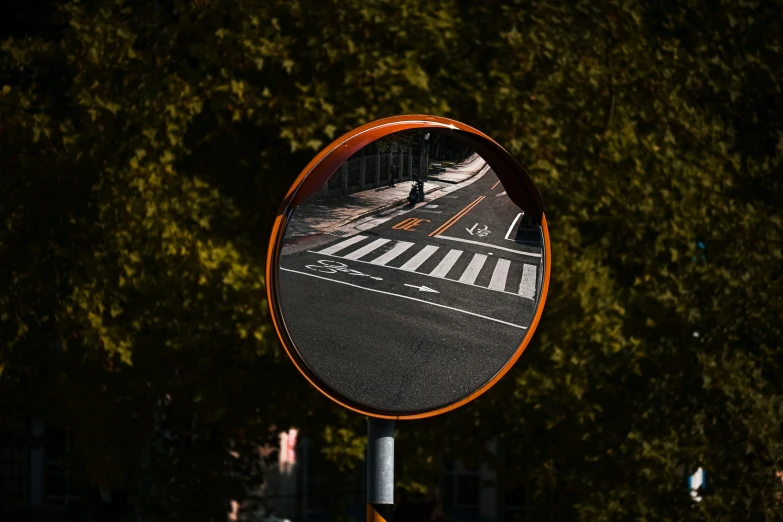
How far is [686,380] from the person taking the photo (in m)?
6.58

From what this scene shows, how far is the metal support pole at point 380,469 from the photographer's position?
2.71 metres

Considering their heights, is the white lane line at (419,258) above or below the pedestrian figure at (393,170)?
below

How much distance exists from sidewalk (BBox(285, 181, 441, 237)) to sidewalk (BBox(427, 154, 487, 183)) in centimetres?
9

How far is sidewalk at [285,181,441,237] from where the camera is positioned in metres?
2.77

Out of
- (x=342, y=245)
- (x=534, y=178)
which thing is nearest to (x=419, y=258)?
Result: (x=342, y=245)

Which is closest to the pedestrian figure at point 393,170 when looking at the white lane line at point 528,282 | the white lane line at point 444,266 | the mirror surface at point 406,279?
the mirror surface at point 406,279

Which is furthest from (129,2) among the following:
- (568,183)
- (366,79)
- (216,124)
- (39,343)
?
(568,183)

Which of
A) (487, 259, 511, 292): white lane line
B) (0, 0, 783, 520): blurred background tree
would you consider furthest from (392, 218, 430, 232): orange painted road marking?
(0, 0, 783, 520): blurred background tree

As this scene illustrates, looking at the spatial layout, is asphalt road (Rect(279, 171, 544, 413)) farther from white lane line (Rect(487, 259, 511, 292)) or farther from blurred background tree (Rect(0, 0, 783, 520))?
blurred background tree (Rect(0, 0, 783, 520))

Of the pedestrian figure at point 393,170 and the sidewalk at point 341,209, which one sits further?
the pedestrian figure at point 393,170

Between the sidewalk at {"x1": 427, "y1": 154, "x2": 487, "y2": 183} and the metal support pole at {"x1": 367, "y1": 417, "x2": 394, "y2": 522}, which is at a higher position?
the sidewalk at {"x1": 427, "y1": 154, "x2": 487, "y2": 183}

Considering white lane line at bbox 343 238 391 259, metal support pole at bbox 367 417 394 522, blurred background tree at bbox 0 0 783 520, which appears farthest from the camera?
blurred background tree at bbox 0 0 783 520

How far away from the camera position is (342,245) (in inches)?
112

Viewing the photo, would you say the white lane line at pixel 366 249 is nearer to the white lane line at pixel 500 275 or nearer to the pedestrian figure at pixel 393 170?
the pedestrian figure at pixel 393 170
